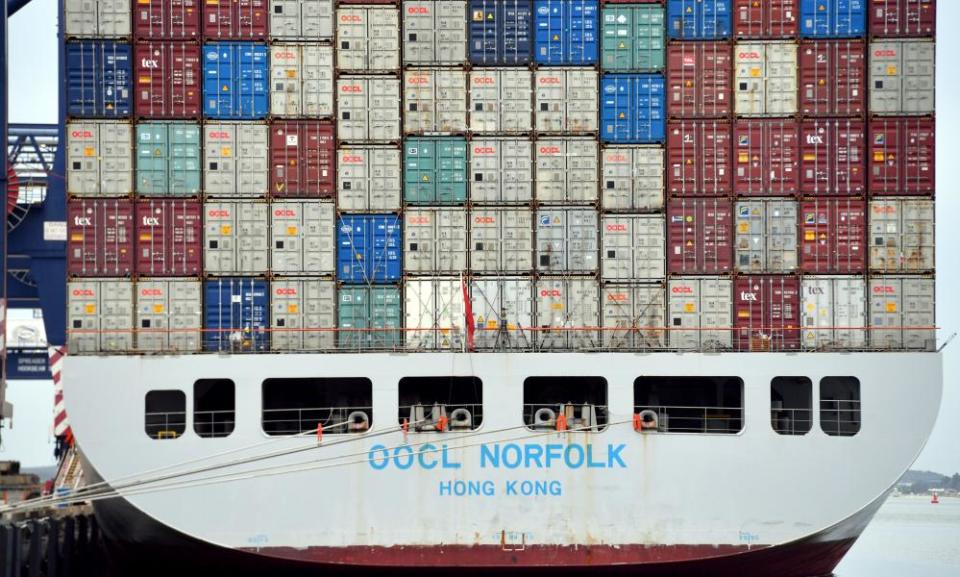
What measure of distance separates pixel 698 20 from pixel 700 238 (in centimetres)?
540

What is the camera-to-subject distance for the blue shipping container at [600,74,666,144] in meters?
37.3

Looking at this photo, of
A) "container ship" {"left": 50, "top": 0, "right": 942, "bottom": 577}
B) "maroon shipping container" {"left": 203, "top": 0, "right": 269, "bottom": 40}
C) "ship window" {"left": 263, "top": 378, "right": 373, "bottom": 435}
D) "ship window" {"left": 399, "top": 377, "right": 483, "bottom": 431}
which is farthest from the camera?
"maroon shipping container" {"left": 203, "top": 0, "right": 269, "bottom": 40}

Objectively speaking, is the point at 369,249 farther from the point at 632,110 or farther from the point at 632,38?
the point at 632,38

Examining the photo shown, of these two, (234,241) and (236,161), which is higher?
(236,161)

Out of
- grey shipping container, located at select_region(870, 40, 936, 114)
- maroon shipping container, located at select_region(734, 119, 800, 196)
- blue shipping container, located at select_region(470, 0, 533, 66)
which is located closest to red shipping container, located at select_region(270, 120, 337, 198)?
blue shipping container, located at select_region(470, 0, 533, 66)

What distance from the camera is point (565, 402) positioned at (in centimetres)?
3691

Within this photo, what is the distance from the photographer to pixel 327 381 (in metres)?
37.0

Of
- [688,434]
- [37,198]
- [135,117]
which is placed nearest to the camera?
[688,434]

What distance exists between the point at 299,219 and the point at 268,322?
102 inches

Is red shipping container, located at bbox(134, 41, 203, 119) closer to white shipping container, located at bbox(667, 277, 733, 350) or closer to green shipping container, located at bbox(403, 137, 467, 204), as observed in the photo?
green shipping container, located at bbox(403, 137, 467, 204)

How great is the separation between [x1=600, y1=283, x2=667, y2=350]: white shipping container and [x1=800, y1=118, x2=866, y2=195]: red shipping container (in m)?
4.58

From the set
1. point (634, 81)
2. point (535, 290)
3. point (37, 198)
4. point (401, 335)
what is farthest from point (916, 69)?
point (37, 198)

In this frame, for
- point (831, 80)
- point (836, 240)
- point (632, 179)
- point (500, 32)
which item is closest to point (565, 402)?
point (632, 179)

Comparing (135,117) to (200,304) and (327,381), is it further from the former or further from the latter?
(327,381)
